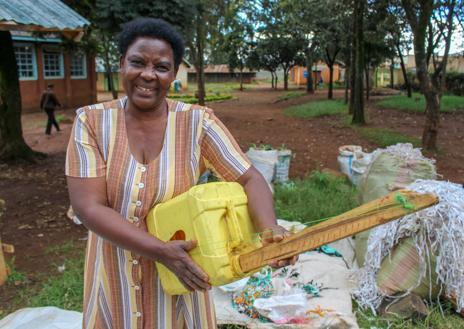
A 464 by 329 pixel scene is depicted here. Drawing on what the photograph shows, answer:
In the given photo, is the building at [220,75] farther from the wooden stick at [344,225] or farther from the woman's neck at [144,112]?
the wooden stick at [344,225]

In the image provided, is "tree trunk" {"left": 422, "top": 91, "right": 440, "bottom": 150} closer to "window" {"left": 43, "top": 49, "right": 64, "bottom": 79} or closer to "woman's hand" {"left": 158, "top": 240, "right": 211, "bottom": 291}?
"woman's hand" {"left": 158, "top": 240, "right": 211, "bottom": 291}

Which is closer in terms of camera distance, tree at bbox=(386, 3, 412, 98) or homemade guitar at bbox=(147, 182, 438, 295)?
homemade guitar at bbox=(147, 182, 438, 295)

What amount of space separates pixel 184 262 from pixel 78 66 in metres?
19.7

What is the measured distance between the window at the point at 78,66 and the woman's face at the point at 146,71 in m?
18.6

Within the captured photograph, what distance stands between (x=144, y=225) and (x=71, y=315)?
5.91ft

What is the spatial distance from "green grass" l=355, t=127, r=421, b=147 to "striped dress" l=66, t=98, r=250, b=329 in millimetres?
8129

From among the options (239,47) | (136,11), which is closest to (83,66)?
(239,47)

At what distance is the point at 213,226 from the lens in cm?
122

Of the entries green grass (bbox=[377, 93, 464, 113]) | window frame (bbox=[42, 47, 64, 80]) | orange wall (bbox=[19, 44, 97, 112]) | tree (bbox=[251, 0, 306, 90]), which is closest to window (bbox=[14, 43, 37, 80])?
orange wall (bbox=[19, 44, 97, 112])

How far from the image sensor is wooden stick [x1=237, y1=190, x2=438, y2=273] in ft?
3.55

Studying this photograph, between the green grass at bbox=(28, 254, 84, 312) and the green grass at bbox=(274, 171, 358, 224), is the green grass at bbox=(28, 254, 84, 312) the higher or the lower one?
the lower one

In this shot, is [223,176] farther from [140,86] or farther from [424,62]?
[424,62]

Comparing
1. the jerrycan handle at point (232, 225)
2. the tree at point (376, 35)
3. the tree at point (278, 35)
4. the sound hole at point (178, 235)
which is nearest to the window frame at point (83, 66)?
the tree at point (278, 35)

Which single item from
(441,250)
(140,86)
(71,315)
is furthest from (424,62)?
(140,86)
